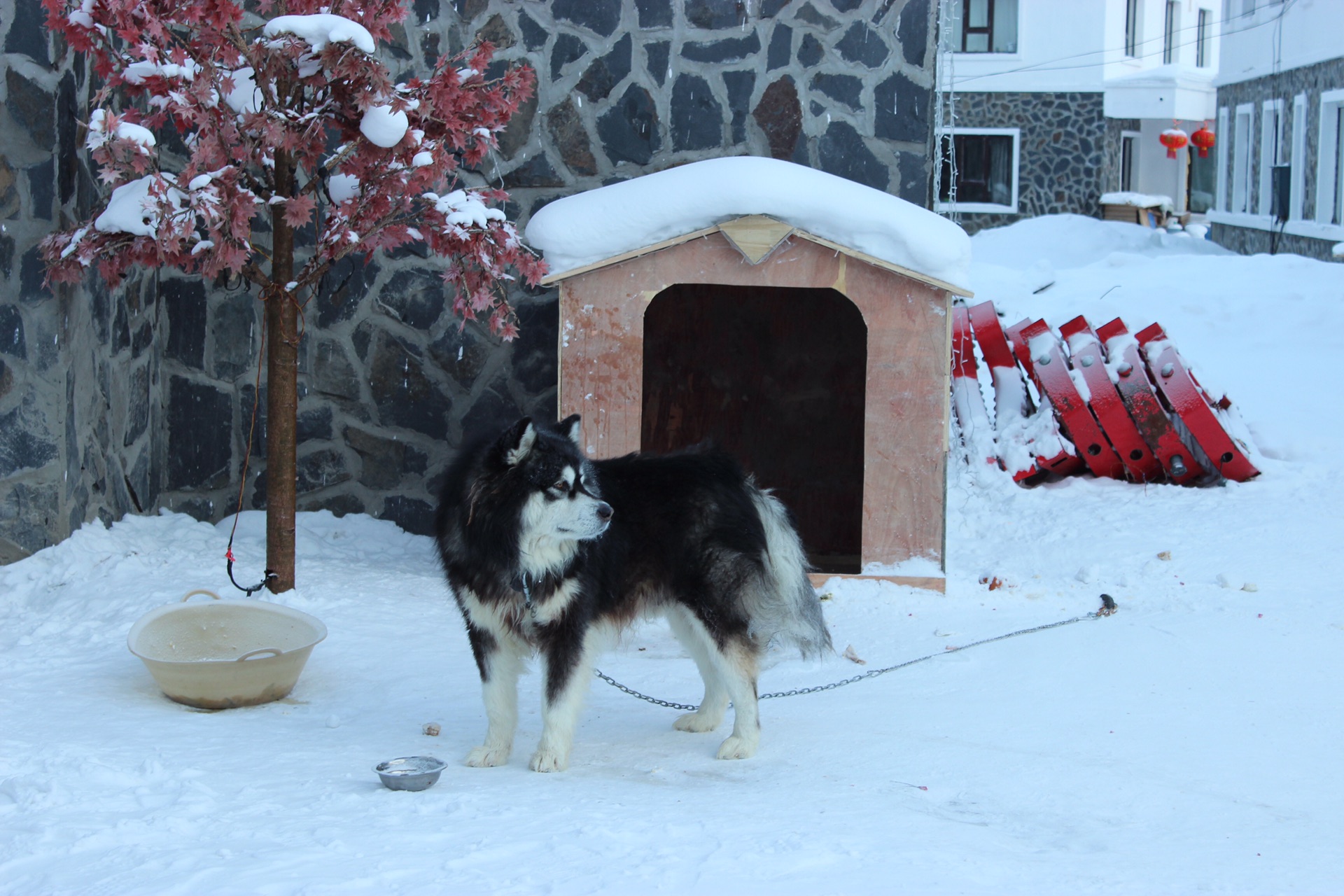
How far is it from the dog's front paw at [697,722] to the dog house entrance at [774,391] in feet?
11.8

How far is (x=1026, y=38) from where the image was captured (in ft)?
83.6

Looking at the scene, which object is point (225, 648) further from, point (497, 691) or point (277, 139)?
point (277, 139)

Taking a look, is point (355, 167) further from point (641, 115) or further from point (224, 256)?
point (641, 115)

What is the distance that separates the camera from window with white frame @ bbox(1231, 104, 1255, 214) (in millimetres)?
22328

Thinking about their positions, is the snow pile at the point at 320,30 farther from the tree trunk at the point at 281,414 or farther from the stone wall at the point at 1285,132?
the stone wall at the point at 1285,132

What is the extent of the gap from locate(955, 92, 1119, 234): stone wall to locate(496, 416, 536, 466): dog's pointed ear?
914 inches

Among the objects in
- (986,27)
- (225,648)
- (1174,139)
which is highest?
(986,27)

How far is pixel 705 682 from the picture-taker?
4.59m

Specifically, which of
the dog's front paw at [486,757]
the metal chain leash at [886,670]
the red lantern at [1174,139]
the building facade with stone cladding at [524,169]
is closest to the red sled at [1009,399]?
the building facade with stone cladding at [524,169]

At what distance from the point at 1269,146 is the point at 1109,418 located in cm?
1570

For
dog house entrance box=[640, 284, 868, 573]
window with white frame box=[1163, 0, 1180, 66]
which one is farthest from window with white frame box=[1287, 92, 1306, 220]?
dog house entrance box=[640, 284, 868, 573]

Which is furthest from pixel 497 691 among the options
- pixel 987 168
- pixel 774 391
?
pixel 987 168

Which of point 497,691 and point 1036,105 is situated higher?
point 1036,105

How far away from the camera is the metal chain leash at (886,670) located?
4695 millimetres
